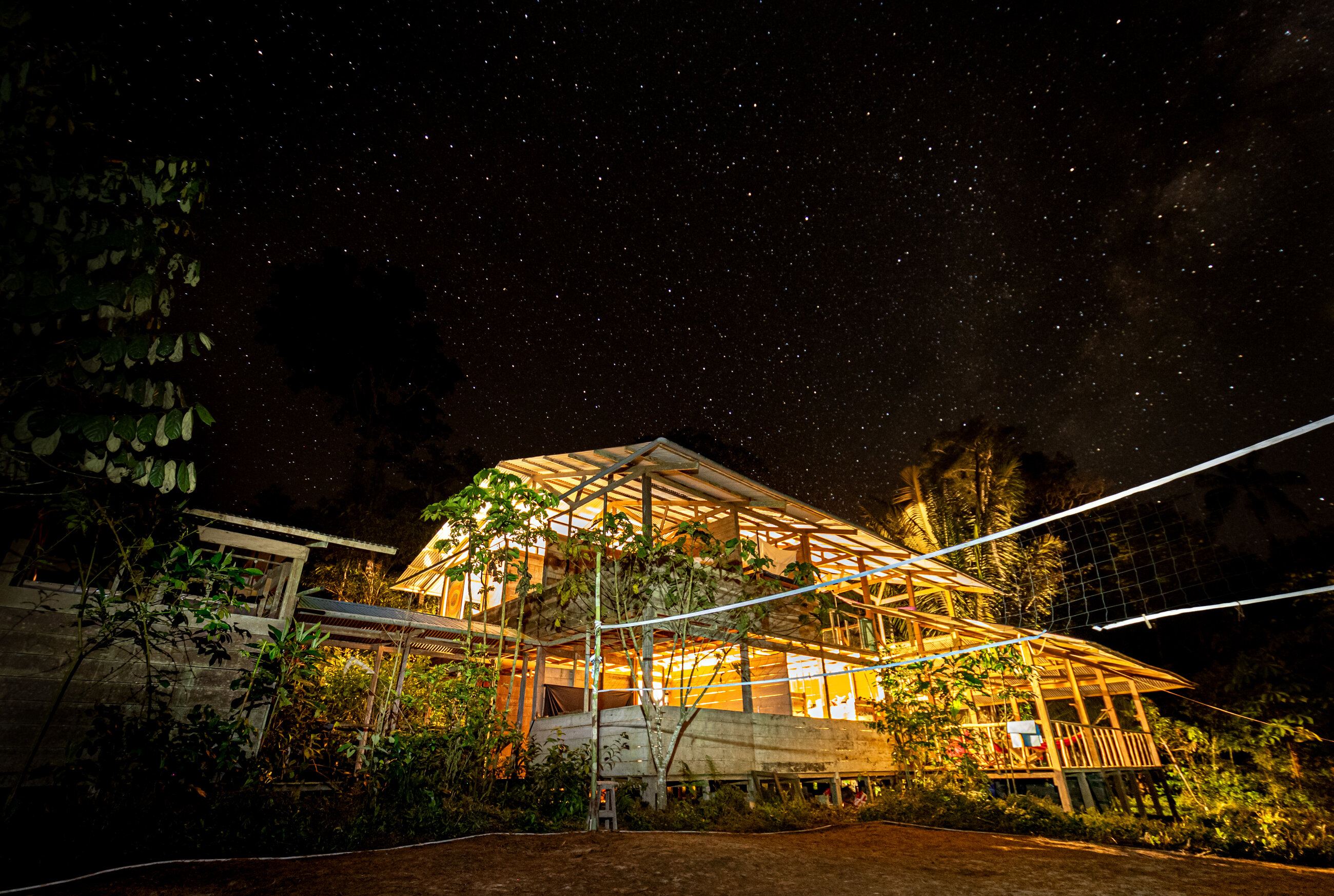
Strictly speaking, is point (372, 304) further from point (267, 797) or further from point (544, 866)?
point (544, 866)

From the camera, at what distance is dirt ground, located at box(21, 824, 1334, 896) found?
439 centimetres

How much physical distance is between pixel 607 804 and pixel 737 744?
11.6 feet

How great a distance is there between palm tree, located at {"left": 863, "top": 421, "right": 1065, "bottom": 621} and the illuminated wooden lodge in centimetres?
572

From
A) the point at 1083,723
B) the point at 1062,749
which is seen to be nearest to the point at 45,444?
the point at 1062,749

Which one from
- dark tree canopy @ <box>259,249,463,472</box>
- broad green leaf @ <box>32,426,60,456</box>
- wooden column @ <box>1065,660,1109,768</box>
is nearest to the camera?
broad green leaf @ <box>32,426,60,456</box>

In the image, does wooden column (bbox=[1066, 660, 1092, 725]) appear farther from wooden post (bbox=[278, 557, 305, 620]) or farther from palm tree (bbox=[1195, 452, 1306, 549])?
palm tree (bbox=[1195, 452, 1306, 549])

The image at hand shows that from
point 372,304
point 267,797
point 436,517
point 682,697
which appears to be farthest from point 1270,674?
point 372,304

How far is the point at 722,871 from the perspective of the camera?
17.4 ft

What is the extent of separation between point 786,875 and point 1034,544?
75.6ft

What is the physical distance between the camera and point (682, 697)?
29.1 feet

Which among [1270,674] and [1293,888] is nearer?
[1293,888]

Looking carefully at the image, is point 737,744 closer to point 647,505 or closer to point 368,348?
point 647,505

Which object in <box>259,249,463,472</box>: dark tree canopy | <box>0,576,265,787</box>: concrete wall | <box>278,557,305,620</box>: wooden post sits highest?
<box>259,249,463,472</box>: dark tree canopy

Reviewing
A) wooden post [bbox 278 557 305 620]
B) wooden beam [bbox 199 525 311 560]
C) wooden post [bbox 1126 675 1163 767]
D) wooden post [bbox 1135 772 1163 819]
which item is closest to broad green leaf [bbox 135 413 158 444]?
wooden beam [bbox 199 525 311 560]
